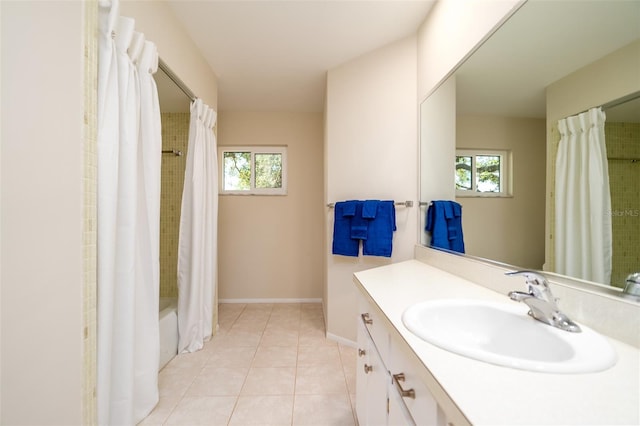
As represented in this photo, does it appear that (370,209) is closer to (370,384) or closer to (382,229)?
(382,229)

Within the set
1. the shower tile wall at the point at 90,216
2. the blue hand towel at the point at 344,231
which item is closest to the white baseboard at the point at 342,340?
the blue hand towel at the point at 344,231

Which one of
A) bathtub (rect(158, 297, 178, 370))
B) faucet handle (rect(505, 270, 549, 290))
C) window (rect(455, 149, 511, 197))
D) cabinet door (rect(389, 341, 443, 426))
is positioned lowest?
bathtub (rect(158, 297, 178, 370))

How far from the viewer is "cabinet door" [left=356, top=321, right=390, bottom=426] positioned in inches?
33.8

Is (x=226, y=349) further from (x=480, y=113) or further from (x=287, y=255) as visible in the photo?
(x=480, y=113)

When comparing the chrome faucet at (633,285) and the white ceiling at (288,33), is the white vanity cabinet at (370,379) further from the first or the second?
the white ceiling at (288,33)

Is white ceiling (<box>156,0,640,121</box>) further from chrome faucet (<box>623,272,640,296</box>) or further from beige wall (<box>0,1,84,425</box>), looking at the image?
beige wall (<box>0,1,84,425</box>)

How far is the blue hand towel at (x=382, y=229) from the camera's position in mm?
1896

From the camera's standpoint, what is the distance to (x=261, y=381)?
1.65 meters

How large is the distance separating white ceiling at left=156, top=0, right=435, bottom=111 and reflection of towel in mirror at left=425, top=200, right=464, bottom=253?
1.26m

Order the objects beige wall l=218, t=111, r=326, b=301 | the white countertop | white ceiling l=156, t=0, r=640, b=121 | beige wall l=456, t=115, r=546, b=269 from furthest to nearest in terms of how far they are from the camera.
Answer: beige wall l=218, t=111, r=326, b=301, beige wall l=456, t=115, r=546, b=269, white ceiling l=156, t=0, r=640, b=121, the white countertop

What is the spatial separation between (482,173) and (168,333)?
2.24 metres

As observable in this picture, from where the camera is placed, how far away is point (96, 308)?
106cm

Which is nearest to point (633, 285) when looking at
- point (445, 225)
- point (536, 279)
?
point (536, 279)

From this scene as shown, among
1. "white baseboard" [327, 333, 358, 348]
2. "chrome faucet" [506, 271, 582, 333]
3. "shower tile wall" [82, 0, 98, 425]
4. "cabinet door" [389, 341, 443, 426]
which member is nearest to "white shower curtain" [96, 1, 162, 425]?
"shower tile wall" [82, 0, 98, 425]
